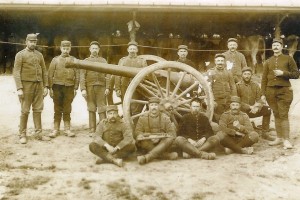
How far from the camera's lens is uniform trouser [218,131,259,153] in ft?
20.9

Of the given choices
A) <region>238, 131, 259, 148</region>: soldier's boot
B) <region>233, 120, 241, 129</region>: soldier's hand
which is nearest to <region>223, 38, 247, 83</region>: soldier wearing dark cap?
<region>233, 120, 241, 129</region>: soldier's hand

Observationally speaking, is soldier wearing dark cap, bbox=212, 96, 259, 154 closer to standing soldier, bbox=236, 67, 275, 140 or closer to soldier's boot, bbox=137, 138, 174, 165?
standing soldier, bbox=236, 67, 275, 140

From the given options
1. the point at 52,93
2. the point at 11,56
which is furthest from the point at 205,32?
the point at 52,93

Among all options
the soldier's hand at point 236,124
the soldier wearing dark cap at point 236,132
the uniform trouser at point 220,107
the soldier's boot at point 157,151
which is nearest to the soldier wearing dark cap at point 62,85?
the soldier's boot at point 157,151

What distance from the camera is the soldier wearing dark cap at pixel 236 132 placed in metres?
6.41

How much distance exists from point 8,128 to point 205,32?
7561 millimetres

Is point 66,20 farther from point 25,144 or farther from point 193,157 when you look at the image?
point 193,157

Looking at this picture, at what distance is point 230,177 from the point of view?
5.14 meters

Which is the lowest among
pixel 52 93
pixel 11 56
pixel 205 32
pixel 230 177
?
pixel 230 177

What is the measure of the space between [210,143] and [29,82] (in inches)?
127

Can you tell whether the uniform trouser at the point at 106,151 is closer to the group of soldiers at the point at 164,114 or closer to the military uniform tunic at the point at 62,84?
the group of soldiers at the point at 164,114

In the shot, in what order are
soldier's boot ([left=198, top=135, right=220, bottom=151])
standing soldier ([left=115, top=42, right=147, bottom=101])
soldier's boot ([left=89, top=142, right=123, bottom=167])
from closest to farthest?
soldier's boot ([left=89, top=142, right=123, bottom=167]) → soldier's boot ([left=198, top=135, right=220, bottom=151]) → standing soldier ([left=115, top=42, right=147, bottom=101])

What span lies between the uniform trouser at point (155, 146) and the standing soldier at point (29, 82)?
75.7 inches

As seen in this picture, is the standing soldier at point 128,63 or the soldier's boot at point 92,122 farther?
the soldier's boot at point 92,122
